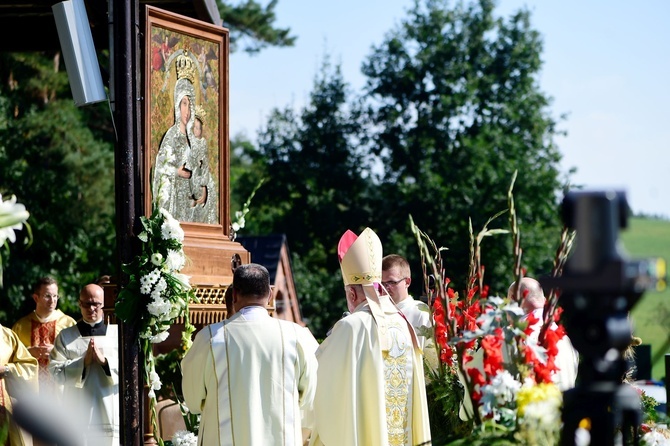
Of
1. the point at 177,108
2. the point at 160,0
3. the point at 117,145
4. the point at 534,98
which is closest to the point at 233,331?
the point at 117,145

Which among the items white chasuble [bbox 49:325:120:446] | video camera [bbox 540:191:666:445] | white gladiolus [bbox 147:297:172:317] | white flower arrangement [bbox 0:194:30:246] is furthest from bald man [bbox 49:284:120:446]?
video camera [bbox 540:191:666:445]

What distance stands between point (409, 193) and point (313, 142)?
460cm

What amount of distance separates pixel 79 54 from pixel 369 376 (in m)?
2.72

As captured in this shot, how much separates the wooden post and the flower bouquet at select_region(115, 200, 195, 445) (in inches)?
3.4

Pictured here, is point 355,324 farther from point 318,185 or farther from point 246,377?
point 318,185

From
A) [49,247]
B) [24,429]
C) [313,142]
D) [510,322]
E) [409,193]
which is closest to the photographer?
[24,429]

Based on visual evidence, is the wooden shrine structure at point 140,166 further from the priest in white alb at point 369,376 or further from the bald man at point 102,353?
the bald man at point 102,353

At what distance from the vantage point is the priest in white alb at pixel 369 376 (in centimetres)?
667

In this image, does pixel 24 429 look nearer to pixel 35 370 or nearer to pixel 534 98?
pixel 35 370

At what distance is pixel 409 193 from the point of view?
34.6 metres

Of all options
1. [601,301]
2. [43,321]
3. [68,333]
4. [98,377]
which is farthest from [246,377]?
[43,321]

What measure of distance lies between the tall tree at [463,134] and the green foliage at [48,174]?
12.2 m

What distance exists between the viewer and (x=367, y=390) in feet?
22.0

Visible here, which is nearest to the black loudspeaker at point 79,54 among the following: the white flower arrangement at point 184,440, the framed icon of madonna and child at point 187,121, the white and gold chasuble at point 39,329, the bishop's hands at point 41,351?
the framed icon of madonna and child at point 187,121
